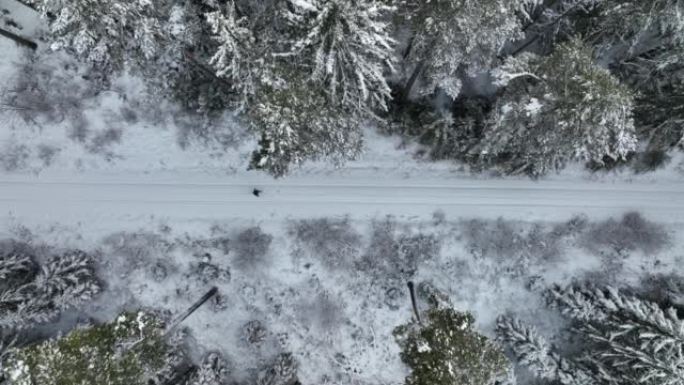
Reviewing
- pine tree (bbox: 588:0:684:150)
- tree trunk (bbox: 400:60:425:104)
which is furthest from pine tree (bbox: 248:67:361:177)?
pine tree (bbox: 588:0:684:150)

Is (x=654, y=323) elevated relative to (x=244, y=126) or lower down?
lower down

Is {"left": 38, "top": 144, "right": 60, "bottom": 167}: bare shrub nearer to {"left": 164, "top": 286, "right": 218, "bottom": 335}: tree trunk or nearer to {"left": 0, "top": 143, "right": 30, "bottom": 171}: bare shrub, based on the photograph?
{"left": 0, "top": 143, "right": 30, "bottom": 171}: bare shrub

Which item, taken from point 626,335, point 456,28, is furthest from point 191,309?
point 626,335

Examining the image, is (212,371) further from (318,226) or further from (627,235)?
(627,235)

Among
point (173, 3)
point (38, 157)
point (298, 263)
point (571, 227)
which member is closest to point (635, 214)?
point (571, 227)

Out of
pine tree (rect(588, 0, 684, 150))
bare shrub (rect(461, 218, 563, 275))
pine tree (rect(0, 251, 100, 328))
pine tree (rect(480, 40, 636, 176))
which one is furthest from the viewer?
bare shrub (rect(461, 218, 563, 275))

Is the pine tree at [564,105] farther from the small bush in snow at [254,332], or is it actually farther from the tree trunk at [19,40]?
the tree trunk at [19,40]

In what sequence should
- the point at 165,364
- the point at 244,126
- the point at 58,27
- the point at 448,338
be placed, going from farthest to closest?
the point at 244,126
the point at 165,364
the point at 448,338
the point at 58,27

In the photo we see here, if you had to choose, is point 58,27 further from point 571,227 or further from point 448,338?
point 571,227
